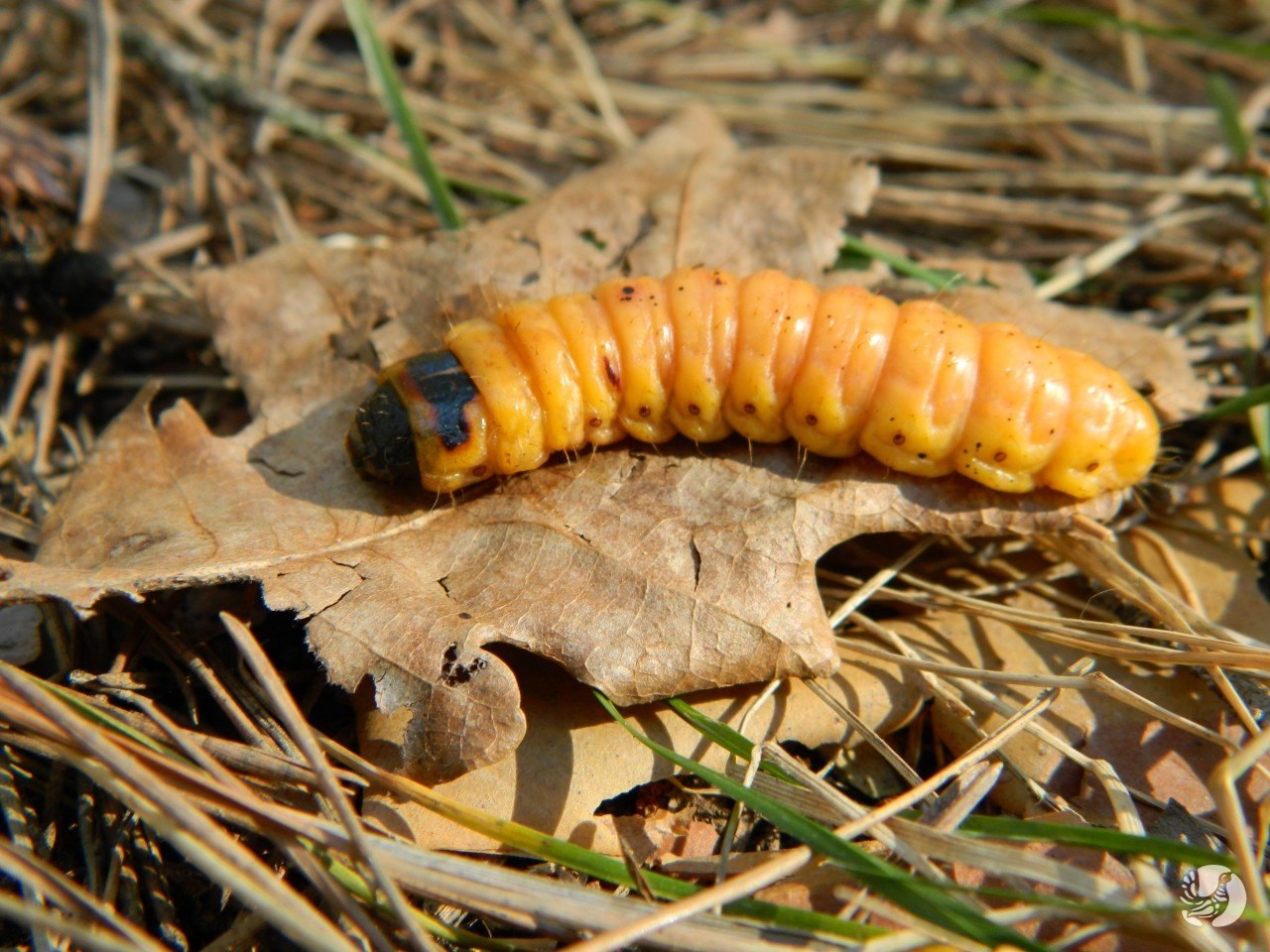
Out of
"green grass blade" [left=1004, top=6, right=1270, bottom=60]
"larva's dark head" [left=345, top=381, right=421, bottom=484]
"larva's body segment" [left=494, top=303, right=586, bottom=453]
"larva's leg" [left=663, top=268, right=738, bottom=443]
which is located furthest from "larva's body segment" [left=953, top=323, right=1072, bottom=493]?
"green grass blade" [left=1004, top=6, right=1270, bottom=60]

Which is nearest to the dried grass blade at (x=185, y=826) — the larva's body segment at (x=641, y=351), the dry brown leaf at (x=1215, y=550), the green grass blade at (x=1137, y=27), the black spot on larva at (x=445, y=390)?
the black spot on larva at (x=445, y=390)

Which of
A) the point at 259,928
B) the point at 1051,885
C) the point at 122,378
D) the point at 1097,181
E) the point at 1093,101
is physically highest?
the point at 1093,101

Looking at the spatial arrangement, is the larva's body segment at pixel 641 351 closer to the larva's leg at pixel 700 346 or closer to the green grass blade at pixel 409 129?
the larva's leg at pixel 700 346

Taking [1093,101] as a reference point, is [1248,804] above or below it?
below

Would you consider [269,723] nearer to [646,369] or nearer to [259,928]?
[259,928]

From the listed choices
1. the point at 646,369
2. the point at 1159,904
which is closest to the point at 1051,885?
the point at 1159,904

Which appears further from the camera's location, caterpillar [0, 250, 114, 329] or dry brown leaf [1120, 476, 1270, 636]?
caterpillar [0, 250, 114, 329]

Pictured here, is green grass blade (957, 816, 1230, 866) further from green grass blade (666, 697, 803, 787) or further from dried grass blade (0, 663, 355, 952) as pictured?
dried grass blade (0, 663, 355, 952)
